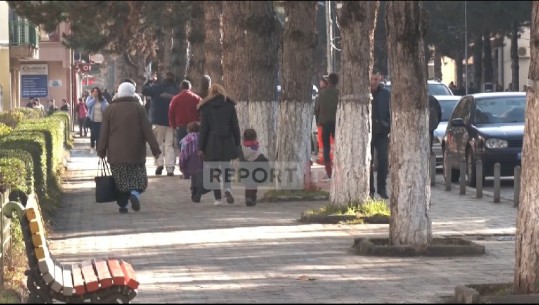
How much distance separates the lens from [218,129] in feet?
64.0

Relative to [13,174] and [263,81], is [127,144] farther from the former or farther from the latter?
[13,174]

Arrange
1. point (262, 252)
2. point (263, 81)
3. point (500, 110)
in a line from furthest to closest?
point (500, 110)
point (263, 81)
point (262, 252)

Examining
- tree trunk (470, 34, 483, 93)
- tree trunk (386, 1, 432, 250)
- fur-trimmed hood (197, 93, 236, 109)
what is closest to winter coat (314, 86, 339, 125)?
fur-trimmed hood (197, 93, 236, 109)

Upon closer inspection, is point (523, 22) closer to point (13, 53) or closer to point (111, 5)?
point (13, 53)

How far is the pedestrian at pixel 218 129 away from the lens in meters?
19.5

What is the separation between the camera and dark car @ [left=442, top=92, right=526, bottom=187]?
74.9ft

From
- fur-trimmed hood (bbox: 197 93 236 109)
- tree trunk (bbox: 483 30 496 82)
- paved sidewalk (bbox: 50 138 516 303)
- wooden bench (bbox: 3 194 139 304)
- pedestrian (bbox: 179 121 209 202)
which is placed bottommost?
paved sidewalk (bbox: 50 138 516 303)

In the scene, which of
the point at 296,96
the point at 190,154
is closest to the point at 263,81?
the point at 296,96

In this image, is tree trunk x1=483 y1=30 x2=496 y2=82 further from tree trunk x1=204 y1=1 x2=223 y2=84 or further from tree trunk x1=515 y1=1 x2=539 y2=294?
tree trunk x1=515 y1=1 x2=539 y2=294

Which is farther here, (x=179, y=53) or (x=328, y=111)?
(x=179, y=53)

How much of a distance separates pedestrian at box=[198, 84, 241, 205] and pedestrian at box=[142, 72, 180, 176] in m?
6.64

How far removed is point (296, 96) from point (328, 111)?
2.94 meters

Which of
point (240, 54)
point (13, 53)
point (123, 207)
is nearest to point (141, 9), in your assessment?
point (123, 207)

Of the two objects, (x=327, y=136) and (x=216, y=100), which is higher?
(x=216, y=100)
